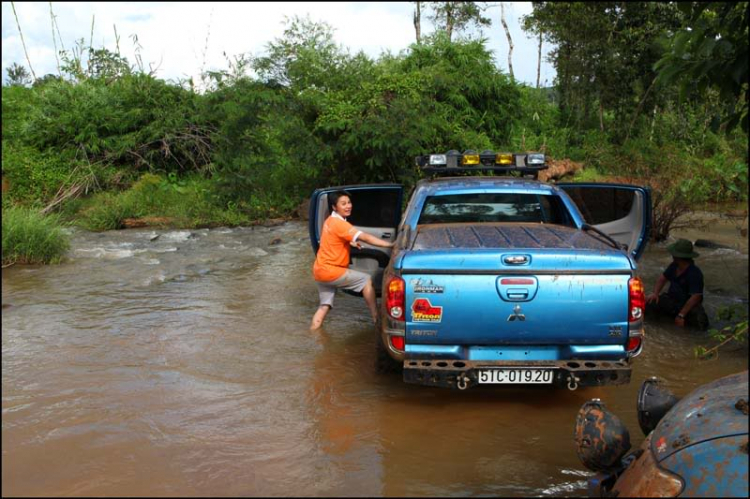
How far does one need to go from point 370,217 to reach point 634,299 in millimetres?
3941

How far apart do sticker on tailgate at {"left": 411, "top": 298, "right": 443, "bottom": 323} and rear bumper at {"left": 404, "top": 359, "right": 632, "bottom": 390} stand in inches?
11.7

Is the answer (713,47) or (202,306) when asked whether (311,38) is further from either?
(713,47)

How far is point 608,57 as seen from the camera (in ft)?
71.7

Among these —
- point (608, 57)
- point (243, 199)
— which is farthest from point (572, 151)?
point (243, 199)

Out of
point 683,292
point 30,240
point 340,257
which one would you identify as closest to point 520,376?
point 340,257

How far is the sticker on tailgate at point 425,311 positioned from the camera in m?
4.70

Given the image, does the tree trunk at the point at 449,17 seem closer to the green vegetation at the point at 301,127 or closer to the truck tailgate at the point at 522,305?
the green vegetation at the point at 301,127

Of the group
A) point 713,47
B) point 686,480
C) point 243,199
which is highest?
point 713,47

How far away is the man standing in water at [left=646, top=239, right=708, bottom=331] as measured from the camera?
732 centimetres

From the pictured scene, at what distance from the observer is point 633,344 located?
4.77 m

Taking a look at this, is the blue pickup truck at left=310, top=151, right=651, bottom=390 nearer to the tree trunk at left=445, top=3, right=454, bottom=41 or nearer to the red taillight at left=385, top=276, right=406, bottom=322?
the red taillight at left=385, top=276, right=406, bottom=322

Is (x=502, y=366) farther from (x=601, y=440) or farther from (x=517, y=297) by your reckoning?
(x=601, y=440)

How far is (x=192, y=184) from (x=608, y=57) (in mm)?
13101

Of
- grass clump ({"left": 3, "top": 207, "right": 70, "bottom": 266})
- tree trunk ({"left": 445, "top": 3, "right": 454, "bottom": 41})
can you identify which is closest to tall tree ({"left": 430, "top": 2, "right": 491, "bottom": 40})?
tree trunk ({"left": 445, "top": 3, "right": 454, "bottom": 41})
